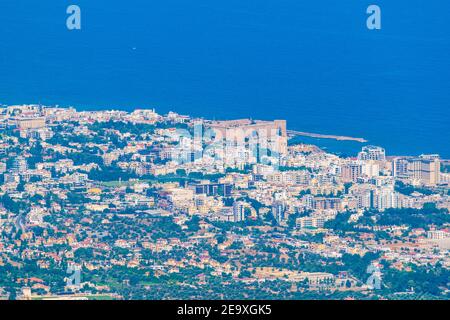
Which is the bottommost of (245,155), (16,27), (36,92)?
(245,155)

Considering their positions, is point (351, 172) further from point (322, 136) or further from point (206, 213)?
point (322, 136)

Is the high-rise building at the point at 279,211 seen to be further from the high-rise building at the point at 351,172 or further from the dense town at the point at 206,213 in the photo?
the high-rise building at the point at 351,172

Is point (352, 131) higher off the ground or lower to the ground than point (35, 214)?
higher

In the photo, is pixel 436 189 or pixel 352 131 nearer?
pixel 436 189

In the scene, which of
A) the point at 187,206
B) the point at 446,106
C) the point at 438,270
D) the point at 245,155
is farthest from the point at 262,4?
the point at 438,270

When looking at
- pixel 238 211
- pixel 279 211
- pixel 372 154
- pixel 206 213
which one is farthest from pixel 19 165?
pixel 372 154

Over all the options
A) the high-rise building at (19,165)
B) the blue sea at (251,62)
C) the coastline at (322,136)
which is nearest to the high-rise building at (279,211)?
the high-rise building at (19,165)

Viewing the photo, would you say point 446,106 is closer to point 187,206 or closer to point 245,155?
point 245,155
